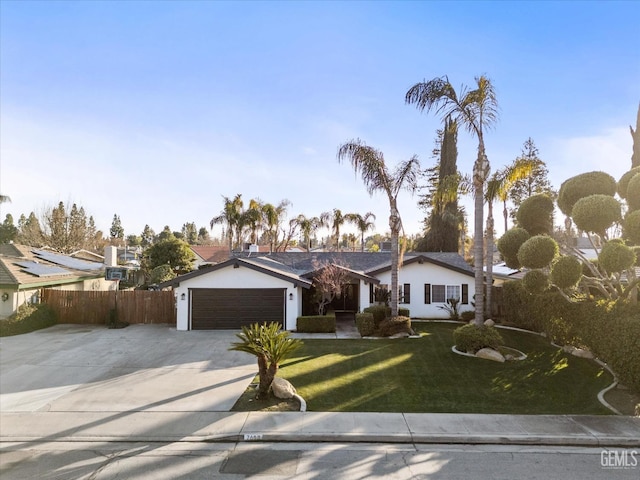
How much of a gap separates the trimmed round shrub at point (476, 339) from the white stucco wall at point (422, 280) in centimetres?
782

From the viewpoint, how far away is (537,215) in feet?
47.6

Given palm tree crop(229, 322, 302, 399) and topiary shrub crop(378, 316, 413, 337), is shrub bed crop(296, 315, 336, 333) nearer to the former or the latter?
topiary shrub crop(378, 316, 413, 337)

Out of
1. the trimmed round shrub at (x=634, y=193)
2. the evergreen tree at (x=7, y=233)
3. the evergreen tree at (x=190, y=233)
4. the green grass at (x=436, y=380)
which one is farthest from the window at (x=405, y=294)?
the evergreen tree at (x=190, y=233)

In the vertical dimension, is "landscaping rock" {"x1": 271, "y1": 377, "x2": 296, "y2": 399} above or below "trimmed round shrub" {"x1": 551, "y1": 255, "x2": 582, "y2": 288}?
below

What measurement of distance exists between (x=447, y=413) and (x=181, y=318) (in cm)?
1396

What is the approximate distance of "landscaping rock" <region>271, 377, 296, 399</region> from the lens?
917cm

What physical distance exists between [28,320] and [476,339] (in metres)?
20.4

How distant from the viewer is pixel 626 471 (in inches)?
247

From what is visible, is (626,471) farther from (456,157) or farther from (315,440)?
(456,157)

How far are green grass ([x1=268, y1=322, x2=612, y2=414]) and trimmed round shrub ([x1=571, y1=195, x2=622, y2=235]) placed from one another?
464 cm

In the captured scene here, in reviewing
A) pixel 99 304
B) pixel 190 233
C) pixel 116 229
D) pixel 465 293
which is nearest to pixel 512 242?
pixel 465 293

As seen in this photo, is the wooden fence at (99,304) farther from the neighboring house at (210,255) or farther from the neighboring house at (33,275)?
the neighboring house at (210,255)

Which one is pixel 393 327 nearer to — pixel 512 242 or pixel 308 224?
pixel 512 242

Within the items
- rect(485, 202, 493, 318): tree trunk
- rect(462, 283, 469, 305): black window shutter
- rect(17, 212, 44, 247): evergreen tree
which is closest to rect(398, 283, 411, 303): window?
rect(462, 283, 469, 305): black window shutter
